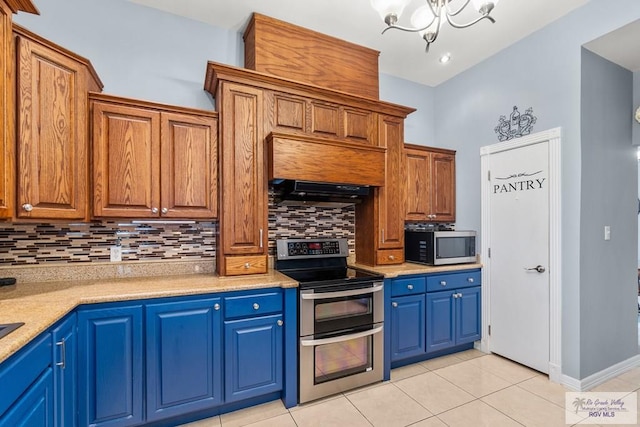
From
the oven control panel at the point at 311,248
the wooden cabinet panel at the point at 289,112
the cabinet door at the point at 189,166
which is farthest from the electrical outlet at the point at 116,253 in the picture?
the wooden cabinet panel at the point at 289,112

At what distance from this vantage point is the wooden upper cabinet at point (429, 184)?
127 inches

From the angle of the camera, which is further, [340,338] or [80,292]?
[340,338]

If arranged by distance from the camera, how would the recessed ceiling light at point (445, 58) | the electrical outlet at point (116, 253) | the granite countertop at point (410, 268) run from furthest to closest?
1. the recessed ceiling light at point (445, 58)
2. the granite countertop at point (410, 268)
3. the electrical outlet at point (116, 253)

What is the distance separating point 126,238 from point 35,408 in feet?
4.23

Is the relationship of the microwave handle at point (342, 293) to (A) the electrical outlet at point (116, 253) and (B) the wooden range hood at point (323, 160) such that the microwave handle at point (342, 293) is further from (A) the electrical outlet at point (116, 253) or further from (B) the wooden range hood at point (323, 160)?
(A) the electrical outlet at point (116, 253)

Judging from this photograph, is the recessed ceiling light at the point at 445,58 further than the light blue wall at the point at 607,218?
Yes

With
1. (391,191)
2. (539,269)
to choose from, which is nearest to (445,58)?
(391,191)

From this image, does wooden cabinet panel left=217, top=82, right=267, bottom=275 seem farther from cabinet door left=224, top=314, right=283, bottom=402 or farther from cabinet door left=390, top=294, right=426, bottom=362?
cabinet door left=390, top=294, right=426, bottom=362

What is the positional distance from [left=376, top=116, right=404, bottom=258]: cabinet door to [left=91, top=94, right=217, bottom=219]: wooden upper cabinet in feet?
4.91

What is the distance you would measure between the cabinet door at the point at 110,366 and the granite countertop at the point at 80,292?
12cm

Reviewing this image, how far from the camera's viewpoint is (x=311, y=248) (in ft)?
9.00

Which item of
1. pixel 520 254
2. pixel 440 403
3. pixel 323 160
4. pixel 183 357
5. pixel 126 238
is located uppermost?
pixel 323 160

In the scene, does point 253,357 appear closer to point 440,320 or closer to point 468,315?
point 440,320

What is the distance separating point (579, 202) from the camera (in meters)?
2.34
